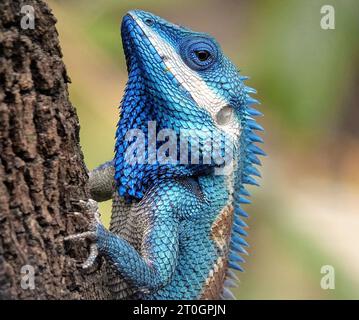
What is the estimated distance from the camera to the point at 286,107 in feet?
23.9

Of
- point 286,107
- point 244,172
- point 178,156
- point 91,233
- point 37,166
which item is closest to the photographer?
point 37,166

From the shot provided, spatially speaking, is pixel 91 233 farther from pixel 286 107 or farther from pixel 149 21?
pixel 286 107

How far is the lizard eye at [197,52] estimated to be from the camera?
3.91 meters

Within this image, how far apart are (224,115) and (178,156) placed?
1.39 ft

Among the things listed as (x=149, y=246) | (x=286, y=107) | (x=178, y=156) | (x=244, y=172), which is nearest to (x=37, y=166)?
(x=149, y=246)

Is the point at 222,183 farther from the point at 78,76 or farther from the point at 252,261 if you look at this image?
the point at 252,261

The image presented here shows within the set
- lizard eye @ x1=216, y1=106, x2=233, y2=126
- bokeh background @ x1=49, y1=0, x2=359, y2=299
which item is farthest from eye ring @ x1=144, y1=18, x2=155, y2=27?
bokeh background @ x1=49, y1=0, x2=359, y2=299

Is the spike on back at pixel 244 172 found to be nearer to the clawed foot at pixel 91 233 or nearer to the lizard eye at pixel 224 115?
the lizard eye at pixel 224 115

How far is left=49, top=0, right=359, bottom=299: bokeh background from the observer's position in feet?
21.2

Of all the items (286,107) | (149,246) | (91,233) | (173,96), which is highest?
(286,107)

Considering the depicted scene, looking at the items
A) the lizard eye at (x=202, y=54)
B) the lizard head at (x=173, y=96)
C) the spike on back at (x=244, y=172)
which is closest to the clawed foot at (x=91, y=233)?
the lizard head at (x=173, y=96)

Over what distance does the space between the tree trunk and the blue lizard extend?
2.01ft

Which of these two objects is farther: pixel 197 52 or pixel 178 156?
pixel 197 52
